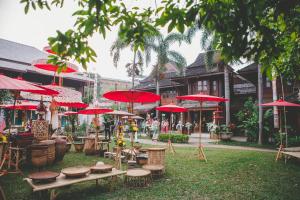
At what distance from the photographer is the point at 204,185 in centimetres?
578

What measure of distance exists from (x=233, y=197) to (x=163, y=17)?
4.39 meters

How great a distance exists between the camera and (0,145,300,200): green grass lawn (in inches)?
197

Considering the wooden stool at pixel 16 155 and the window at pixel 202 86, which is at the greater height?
the window at pixel 202 86

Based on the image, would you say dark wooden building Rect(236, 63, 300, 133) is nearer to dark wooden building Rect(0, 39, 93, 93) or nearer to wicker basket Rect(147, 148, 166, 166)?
wicker basket Rect(147, 148, 166, 166)

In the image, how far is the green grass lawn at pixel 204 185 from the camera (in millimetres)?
5004

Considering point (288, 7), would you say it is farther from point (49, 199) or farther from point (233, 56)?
point (49, 199)

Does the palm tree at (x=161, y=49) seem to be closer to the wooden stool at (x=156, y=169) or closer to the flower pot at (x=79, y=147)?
the flower pot at (x=79, y=147)

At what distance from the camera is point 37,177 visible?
442cm

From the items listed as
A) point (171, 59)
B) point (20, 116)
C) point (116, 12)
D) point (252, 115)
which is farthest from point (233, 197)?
point (20, 116)

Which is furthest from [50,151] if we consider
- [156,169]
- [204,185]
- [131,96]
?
[204,185]

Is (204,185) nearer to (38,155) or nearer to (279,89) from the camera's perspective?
(38,155)

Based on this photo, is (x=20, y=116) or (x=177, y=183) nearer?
(x=177, y=183)

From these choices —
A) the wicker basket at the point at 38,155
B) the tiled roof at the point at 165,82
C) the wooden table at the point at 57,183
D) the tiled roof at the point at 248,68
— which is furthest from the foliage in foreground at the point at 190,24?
the tiled roof at the point at 165,82

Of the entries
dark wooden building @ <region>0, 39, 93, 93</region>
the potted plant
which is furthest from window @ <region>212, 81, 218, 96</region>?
dark wooden building @ <region>0, 39, 93, 93</region>
